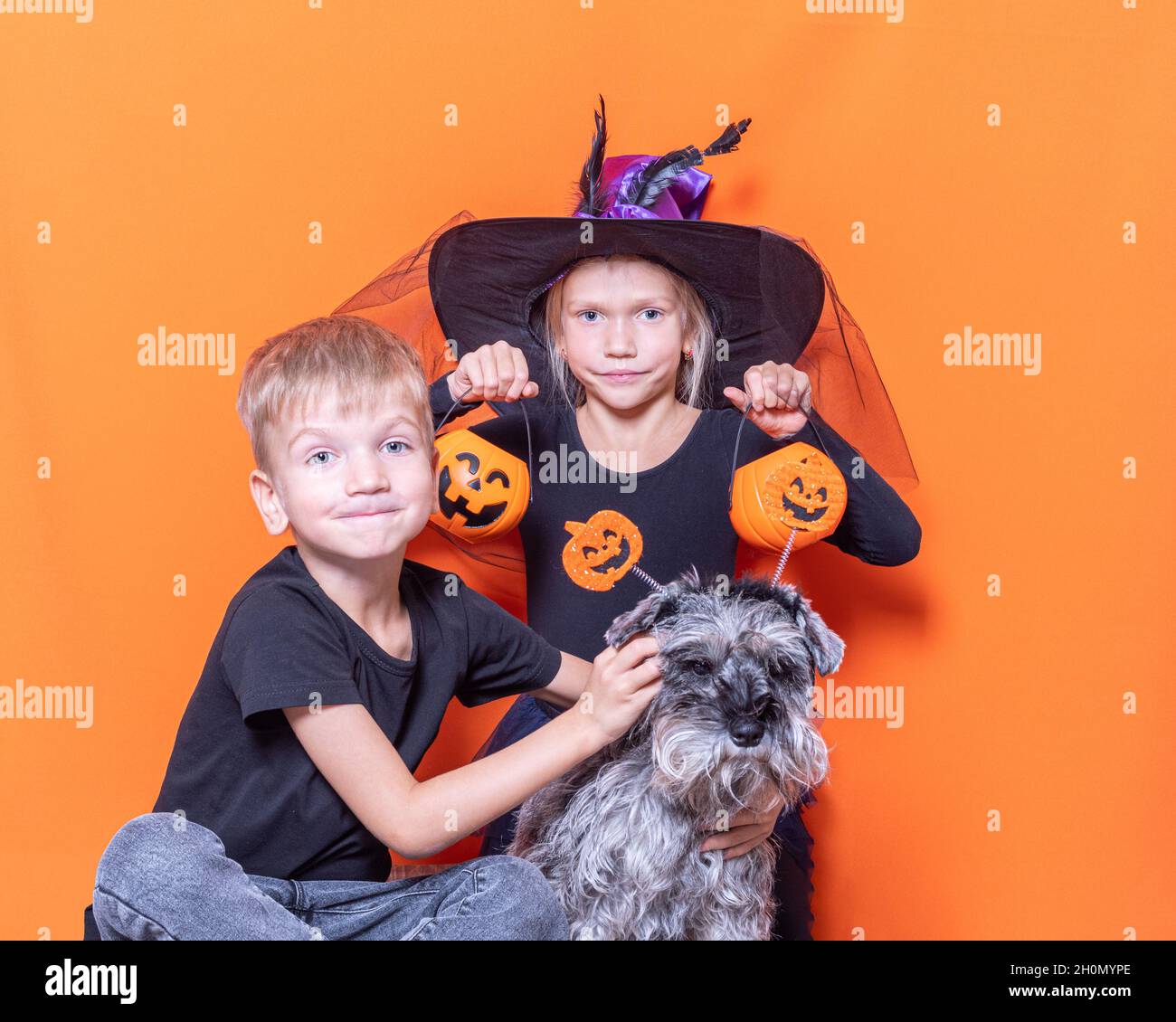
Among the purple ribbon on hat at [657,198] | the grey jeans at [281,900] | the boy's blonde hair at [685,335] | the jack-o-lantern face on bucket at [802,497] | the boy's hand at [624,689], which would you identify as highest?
the purple ribbon on hat at [657,198]

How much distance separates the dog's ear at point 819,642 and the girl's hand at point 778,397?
445 millimetres

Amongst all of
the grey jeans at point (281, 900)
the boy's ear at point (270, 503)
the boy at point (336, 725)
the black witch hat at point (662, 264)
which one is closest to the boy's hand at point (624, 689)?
the boy at point (336, 725)

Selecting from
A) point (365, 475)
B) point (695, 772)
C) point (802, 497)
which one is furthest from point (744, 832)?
point (365, 475)

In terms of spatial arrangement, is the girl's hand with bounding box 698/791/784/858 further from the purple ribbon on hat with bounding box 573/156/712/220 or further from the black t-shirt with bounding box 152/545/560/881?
the purple ribbon on hat with bounding box 573/156/712/220

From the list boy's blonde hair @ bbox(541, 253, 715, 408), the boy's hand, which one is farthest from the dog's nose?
boy's blonde hair @ bbox(541, 253, 715, 408)

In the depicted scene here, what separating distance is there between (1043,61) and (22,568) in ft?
7.86

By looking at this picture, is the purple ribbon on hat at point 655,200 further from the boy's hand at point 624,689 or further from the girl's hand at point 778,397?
the boy's hand at point 624,689

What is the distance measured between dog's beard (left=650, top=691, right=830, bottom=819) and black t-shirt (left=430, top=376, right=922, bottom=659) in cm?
59

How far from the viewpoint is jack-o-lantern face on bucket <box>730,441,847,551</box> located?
186 centimetres

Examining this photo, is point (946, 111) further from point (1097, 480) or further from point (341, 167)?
point (341, 167)

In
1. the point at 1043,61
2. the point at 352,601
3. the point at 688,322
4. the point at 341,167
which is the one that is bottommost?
the point at 352,601

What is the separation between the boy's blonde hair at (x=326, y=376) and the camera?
1.62 metres

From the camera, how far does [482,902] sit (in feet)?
5.04

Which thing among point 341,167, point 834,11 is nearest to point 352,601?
point 341,167
